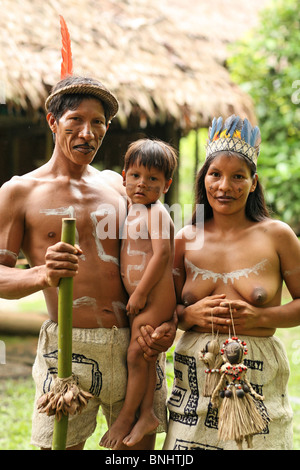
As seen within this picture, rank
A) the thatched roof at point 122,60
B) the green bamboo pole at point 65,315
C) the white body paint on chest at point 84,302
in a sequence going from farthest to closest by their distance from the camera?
1. the thatched roof at point 122,60
2. the white body paint on chest at point 84,302
3. the green bamboo pole at point 65,315

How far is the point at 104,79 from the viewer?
6.36 m

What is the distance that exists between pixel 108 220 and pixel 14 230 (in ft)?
1.35

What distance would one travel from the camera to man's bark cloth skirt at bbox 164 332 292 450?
247 centimetres

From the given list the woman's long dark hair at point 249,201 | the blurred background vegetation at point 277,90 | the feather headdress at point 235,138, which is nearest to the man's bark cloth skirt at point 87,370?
the woman's long dark hair at point 249,201

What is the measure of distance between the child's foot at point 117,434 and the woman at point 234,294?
201mm

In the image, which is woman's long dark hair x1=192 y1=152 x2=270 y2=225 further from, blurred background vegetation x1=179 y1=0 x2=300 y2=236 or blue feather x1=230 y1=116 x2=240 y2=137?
blurred background vegetation x1=179 y1=0 x2=300 y2=236

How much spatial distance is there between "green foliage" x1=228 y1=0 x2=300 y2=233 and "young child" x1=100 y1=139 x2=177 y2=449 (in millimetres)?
7054

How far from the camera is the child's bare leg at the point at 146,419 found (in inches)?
97.3

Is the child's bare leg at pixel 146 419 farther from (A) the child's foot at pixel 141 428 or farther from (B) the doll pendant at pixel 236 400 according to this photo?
(B) the doll pendant at pixel 236 400

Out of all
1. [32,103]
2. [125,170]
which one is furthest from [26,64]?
[125,170]

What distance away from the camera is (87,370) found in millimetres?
2551

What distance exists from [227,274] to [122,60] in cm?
478

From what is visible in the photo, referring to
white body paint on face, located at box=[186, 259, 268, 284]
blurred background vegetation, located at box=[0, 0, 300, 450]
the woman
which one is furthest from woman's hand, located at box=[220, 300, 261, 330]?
blurred background vegetation, located at box=[0, 0, 300, 450]
